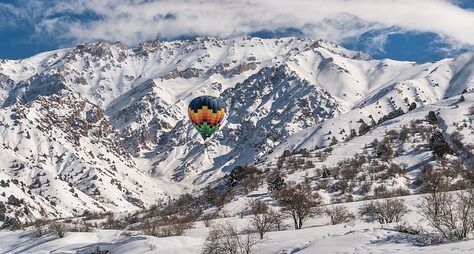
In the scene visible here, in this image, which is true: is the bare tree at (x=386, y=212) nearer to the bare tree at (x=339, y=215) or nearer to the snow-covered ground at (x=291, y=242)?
the snow-covered ground at (x=291, y=242)

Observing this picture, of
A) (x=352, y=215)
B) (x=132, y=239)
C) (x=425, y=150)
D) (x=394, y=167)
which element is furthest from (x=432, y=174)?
(x=132, y=239)

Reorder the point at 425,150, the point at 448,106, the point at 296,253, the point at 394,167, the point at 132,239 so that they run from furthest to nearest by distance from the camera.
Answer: the point at 448,106
the point at 425,150
the point at 394,167
the point at 132,239
the point at 296,253

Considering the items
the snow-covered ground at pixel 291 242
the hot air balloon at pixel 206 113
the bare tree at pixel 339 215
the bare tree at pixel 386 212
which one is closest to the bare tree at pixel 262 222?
the snow-covered ground at pixel 291 242

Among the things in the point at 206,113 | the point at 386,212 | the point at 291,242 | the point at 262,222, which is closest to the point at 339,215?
the point at 386,212

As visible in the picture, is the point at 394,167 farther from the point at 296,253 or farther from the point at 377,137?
the point at 296,253

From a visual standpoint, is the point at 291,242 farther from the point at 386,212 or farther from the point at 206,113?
the point at 206,113

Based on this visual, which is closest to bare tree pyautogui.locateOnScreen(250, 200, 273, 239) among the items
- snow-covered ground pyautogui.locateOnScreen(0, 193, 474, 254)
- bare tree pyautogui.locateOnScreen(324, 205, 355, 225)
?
snow-covered ground pyautogui.locateOnScreen(0, 193, 474, 254)

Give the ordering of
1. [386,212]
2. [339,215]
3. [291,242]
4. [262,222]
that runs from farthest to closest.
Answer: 1. [339,215]
2. [386,212]
3. [262,222]
4. [291,242]

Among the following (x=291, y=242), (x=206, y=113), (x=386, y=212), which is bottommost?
(x=291, y=242)
